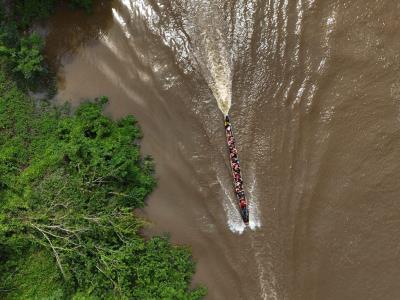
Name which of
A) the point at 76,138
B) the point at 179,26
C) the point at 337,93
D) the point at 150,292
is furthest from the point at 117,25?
the point at 150,292

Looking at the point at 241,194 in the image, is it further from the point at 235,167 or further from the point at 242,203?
the point at 235,167

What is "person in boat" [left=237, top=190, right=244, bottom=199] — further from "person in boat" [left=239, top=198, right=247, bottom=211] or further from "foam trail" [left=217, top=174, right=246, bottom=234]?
"foam trail" [left=217, top=174, right=246, bottom=234]

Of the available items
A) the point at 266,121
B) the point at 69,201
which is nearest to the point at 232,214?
the point at 266,121

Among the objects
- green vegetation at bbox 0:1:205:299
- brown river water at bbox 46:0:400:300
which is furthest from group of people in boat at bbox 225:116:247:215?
green vegetation at bbox 0:1:205:299

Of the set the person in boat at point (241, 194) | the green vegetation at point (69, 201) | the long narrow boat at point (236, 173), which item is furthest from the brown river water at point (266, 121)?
the green vegetation at point (69, 201)

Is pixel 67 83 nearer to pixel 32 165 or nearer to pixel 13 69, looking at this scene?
pixel 13 69
